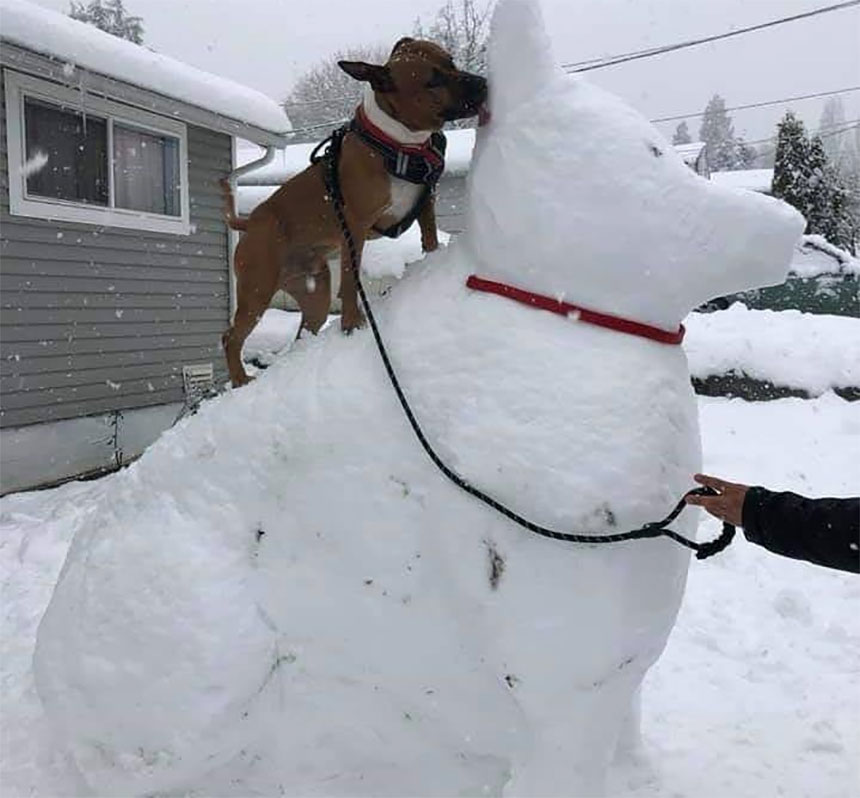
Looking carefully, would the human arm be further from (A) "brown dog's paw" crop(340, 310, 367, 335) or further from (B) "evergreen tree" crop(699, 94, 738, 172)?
(B) "evergreen tree" crop(699, 94, 738, 172)

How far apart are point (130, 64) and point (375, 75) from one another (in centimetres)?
557

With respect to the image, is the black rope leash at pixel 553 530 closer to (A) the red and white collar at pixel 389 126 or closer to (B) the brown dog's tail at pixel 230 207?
(A) the red and white collar at pixel 389 126

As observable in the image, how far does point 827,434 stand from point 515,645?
248 inches

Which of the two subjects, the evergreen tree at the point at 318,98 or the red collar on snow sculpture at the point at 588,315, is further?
the evergreen tree at the point at 318,98

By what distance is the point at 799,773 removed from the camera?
3.07 m

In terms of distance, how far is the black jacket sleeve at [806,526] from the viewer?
195 centimetres

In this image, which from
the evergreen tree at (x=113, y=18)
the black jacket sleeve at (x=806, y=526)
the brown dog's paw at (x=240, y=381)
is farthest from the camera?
the evergreen tree at (x=113, y=18)

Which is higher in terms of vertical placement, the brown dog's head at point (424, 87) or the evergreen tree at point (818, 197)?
the brown dog's head at point (424, 87)

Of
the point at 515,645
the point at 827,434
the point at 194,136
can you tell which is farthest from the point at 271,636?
the point at 194,136

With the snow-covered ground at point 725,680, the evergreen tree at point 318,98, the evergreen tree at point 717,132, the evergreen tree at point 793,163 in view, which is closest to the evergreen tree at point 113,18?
the evergreen tree at point 318,98

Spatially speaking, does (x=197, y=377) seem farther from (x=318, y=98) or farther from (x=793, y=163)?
(x=318, y=98)

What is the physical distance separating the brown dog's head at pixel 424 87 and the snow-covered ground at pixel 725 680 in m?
1.55

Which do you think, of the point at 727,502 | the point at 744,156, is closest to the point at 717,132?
the point at 744,156

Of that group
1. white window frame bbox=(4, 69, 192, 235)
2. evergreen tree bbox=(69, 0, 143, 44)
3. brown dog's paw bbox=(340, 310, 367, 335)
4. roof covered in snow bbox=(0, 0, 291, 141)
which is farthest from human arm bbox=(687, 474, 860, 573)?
evergreen tree bbox=(69, 0, 143, 44)
